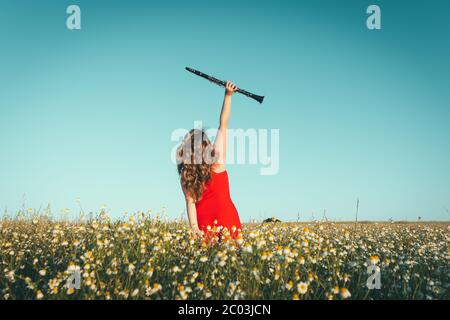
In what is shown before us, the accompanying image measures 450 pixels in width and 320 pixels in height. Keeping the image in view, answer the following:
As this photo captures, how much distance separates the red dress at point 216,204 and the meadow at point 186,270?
0.82m

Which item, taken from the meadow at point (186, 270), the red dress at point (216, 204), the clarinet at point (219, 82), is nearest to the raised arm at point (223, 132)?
the red dress at point (216, 204)

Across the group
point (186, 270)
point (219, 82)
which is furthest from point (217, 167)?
point (219, 82)

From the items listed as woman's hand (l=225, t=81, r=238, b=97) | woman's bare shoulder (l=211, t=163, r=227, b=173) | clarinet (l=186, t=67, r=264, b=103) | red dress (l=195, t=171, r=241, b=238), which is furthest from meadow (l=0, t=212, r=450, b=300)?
clarinet (l=186, t=67, r=264, b=103)

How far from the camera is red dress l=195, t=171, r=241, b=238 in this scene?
7.18 metres

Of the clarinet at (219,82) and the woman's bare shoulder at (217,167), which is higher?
the clarinet at (219,82)

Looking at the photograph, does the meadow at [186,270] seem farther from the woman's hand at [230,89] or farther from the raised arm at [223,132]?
the woman's hand at [230,89]

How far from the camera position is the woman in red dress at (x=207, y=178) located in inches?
283

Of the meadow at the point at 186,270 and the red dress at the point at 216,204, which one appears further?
the red dress at the point at 216,204

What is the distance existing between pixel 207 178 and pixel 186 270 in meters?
2.56

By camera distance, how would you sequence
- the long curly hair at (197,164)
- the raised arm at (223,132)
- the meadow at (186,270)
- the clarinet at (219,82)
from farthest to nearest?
the clarinet at (219,82), the long curly hair at (197,164), the raised arm at (223,132), the meadow at (186,270)

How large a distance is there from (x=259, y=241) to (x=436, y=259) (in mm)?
3231
